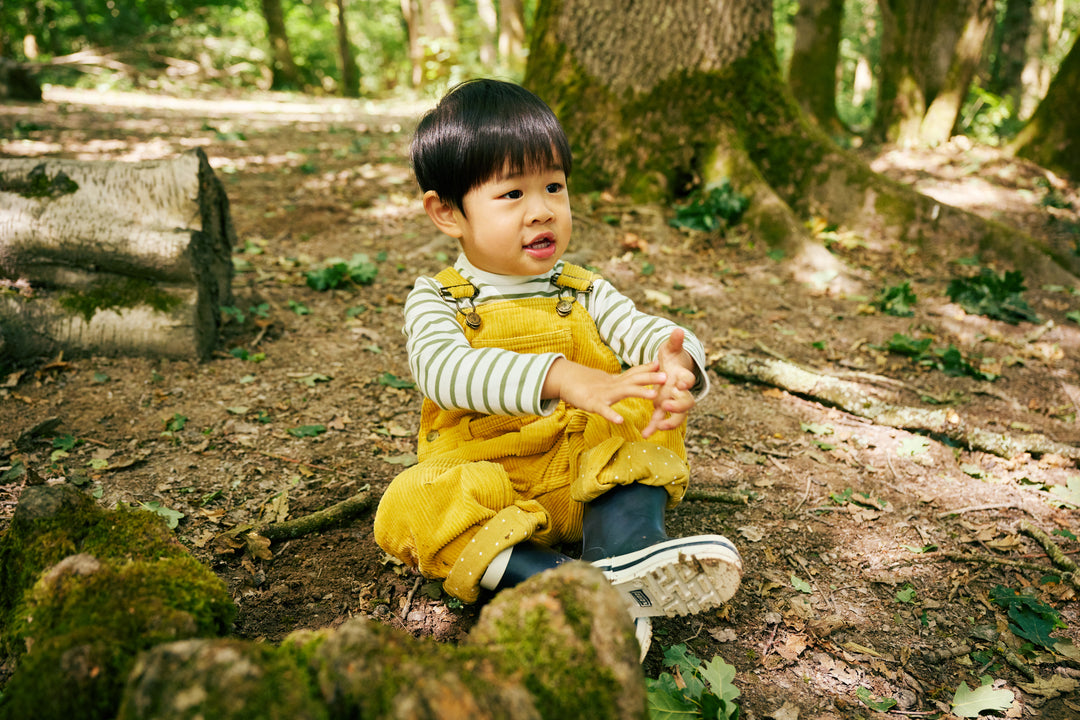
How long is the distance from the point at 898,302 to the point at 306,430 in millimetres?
4147

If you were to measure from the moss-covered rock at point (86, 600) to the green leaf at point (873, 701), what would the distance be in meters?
1.66

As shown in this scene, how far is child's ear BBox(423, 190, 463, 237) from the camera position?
217cm

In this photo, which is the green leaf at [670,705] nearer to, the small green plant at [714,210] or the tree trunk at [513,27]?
the small green plant at [714,210]

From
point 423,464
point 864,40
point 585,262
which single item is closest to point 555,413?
point 423,464

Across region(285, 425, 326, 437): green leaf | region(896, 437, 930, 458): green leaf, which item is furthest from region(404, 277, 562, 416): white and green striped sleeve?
region(896, 437, 930, 458): green leaf

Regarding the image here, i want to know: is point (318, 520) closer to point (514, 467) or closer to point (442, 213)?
point (514, 467)

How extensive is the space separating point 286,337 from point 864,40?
108 ft

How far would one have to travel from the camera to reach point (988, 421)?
3342 millimetres

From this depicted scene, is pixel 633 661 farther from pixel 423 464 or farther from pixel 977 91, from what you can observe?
pixel 977 91

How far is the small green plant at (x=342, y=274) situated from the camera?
14.9 feet

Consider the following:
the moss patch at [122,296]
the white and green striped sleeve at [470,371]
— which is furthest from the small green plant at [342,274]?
the white and green striped sleeve at [470,371]

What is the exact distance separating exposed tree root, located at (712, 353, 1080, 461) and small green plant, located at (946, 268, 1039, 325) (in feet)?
5.69

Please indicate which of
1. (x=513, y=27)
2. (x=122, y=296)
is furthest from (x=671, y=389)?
(x=513, y=27)

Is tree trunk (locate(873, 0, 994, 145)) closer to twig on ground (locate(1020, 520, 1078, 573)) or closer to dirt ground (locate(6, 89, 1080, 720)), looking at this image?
dirt ground (locate(6, 89, 1080, 720))
